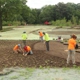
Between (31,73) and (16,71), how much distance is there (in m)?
0.83

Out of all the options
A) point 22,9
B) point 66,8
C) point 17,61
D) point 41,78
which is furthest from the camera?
point 66,8

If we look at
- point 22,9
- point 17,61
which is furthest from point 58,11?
point 17,61

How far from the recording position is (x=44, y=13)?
9762cm

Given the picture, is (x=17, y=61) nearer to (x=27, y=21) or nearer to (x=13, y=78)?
(x=13, y=78)

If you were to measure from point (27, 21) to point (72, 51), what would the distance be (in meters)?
85.6

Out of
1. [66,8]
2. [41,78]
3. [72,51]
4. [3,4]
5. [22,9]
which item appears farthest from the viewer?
[66,8]

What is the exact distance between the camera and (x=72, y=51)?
41.4 ft

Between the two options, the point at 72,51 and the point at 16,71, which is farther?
the point at 72,51

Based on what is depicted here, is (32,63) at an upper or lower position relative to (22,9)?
lower

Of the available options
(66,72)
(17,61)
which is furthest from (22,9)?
(66,72)

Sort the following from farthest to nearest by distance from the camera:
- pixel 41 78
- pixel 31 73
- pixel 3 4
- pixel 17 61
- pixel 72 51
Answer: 1. pixel 3 4
2. pixel 17 61
3. pixel 72 51
4. pixel 31 73
5. pixel 41 78

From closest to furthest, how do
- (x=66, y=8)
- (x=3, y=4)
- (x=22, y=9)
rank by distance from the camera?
(x=3, y=4)
(x=22, y=9)
(x=66, y=8)

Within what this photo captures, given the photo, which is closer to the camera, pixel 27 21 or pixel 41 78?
pixel 41 78

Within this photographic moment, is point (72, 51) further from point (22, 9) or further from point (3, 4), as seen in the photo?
point (22, 9)
